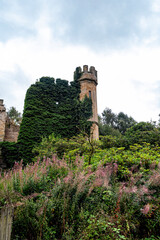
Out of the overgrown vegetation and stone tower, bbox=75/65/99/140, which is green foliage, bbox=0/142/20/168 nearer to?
stone tower, bbox=75/65/99/140

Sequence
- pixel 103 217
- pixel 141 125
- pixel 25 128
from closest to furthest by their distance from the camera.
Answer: pixel 103 217 → pixel 141 125 → pixel 25 128

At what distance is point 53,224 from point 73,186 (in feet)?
2.29

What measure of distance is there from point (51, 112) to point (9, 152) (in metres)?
5.16

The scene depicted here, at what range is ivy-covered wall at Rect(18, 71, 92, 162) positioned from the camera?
45.4 feet

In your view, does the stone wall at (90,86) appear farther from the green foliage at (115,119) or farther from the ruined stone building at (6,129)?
the green foliage at (115,119)

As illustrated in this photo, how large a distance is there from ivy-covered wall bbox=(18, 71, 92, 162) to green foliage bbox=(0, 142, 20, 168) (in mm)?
400

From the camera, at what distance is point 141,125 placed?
→ 480 inches

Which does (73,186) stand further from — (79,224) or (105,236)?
(105,236)

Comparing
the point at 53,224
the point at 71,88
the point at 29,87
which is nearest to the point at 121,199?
the point at 53,224

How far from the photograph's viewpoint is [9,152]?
13.1 m

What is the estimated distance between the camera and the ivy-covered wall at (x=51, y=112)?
545 inches

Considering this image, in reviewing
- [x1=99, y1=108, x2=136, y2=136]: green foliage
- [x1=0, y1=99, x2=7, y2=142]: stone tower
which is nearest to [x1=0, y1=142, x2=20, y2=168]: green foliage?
[x1=0, y1=99, x2=7, y2=142]: stone tower

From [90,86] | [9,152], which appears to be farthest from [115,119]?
[9,152]

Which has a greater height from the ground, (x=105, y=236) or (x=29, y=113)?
(x=29, y=113)
